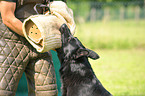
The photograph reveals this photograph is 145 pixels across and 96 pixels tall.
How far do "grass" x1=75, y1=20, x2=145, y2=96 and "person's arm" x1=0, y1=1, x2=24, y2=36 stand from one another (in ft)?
11.1

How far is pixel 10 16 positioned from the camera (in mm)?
2521

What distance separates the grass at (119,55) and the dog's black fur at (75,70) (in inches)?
108

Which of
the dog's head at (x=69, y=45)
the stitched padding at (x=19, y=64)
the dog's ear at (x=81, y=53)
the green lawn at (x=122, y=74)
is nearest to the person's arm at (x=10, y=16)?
the stitched padding at (x=19, y=64)

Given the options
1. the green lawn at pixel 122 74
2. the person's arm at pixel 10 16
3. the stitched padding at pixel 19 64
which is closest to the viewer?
the person's arm at pixel 10 16

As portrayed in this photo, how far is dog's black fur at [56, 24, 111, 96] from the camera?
271 centimetres

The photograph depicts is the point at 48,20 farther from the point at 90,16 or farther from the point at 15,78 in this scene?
the point at 90,16

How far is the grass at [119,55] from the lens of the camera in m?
6.18

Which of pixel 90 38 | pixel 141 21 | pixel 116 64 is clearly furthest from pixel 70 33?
pixel 141 21

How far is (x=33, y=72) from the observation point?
2861 millimetres

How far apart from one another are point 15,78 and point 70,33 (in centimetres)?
80

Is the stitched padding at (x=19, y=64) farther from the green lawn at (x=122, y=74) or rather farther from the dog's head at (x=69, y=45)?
the green lawn at (x=122, y=74)

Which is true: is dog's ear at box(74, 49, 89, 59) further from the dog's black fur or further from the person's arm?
the person's arm

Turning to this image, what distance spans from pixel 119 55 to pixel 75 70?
8595 millimetres

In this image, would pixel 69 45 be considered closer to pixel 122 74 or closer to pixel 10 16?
pixel 10 16
